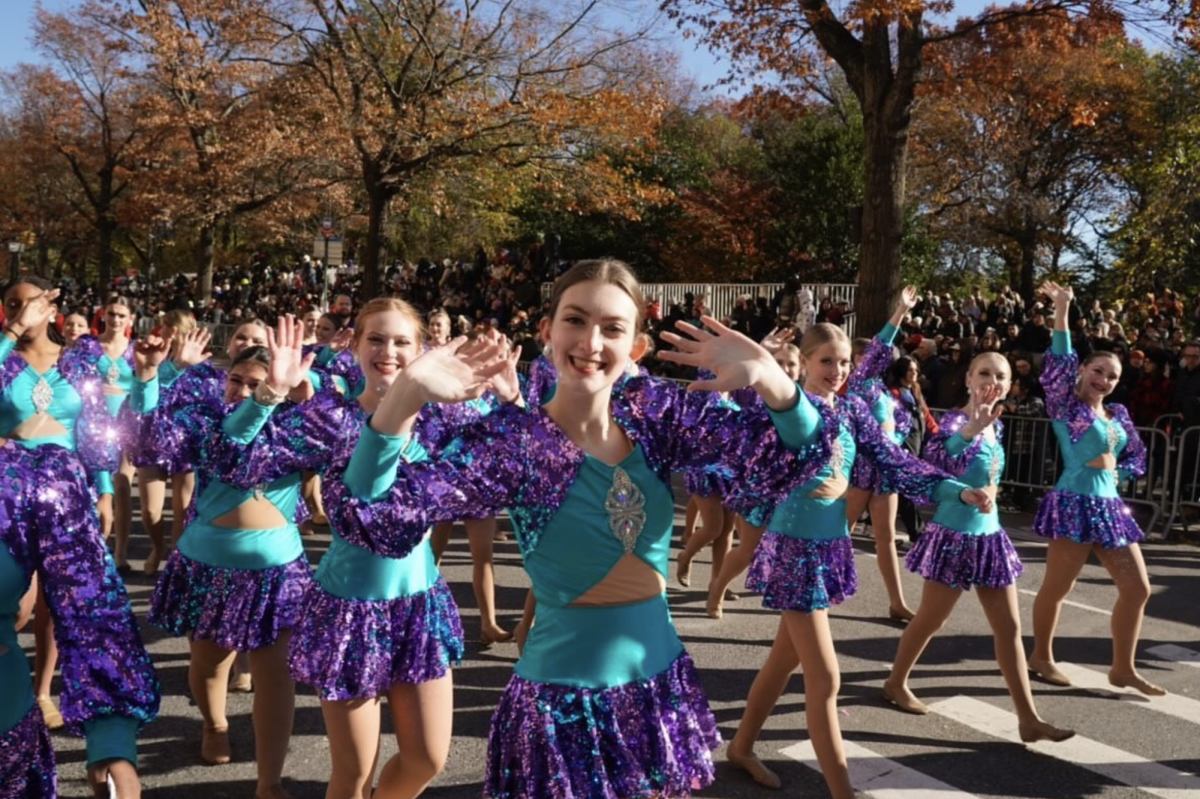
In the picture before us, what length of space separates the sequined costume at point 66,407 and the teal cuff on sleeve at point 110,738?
115 centimetres

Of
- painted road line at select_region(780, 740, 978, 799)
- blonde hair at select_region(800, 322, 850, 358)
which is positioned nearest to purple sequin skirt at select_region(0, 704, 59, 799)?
painted road line at select_region(780, 740, 978, 799)

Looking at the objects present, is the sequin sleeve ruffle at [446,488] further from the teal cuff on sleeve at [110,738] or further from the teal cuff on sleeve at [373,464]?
→ the teal cuff on sleeve at [110,738]

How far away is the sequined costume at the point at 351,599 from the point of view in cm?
337

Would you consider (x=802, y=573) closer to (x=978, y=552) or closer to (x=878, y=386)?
(x=978, y=552)

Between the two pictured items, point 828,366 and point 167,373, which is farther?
point 167,373

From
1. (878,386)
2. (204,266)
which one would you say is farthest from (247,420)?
(204,266)

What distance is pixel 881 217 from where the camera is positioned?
1330cm

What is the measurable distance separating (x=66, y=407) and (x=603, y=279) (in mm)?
4288

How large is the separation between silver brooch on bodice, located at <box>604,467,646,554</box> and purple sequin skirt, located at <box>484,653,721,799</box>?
0.36 metres

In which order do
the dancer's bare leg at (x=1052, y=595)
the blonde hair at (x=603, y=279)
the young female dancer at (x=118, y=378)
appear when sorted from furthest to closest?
1. the young female dancer at (x=118, y=378)
2. the dancer's bare leg at (x=1052, y=595)
3. the blonde hair at (x=603, y=279)

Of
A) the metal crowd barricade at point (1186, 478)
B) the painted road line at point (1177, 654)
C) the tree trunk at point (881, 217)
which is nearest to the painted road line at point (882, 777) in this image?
the painted road line at point (1177, 654)

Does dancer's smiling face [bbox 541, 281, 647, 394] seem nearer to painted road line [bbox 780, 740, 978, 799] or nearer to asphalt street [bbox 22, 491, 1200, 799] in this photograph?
asphalt street [bbox 22, 491, 1200, 799]

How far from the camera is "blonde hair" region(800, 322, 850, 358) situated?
483cm

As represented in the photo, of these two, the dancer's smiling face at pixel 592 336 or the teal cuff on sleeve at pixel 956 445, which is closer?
the dancer's smiling face at pixel 592 336
